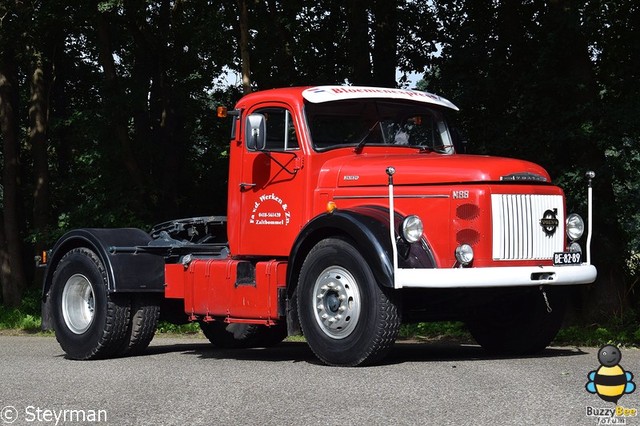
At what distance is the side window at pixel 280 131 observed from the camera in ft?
39.7

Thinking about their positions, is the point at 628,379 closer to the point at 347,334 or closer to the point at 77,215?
the point at 347,334

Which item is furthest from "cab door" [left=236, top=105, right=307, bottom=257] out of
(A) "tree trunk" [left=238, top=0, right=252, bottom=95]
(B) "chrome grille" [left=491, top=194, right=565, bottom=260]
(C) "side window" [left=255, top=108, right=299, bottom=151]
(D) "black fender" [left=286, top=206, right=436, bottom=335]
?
(A) "tree trunk" [left=238, top=0, right=252, bottom=95]

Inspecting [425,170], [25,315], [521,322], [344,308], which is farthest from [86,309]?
[25,315]

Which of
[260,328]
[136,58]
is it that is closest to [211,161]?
[136,58]

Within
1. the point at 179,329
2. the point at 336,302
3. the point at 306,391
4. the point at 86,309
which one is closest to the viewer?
the point at 306,391

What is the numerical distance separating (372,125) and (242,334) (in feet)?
11.9

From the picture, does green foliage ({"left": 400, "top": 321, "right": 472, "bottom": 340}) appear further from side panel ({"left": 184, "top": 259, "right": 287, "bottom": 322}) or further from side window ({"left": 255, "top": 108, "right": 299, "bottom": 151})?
side window ({"left": 255, "top": 108, "right": 299, "bottom": 151})

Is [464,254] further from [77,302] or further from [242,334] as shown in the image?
[77,302]

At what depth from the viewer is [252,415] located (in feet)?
26.1

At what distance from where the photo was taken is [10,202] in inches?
1093

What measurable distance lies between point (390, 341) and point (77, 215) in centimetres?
1558

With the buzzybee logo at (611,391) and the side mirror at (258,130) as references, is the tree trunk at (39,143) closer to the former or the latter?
the side mirror at (258,130)

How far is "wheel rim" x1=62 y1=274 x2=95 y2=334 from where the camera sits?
13.4 metres

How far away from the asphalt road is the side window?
85.9 inches
